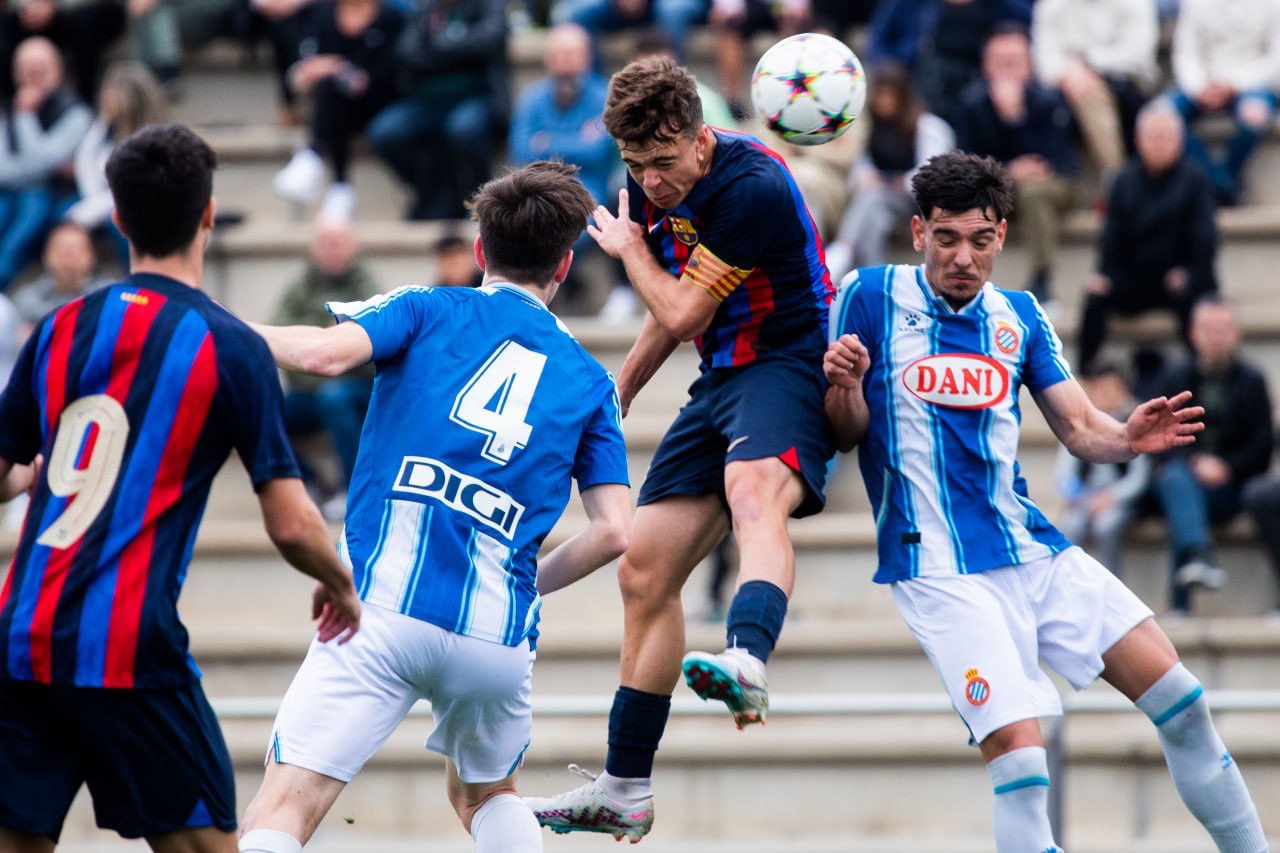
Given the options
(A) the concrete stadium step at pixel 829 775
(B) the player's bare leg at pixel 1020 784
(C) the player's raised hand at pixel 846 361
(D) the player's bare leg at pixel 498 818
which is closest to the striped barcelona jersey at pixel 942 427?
(C) the player's raised hand at pixel 846 361

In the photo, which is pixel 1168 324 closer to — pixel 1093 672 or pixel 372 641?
pixel 1093 672

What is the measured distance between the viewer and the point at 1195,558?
9.57 meters

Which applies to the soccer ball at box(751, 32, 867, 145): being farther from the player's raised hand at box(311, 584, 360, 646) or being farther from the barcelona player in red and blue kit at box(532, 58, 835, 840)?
the player's raised hand at box(311, 584, 360, 646)

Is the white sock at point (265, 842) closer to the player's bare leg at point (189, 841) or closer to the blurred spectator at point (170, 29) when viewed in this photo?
the player's bare leg at point (189, 841)

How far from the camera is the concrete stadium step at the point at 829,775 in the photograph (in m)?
9.17

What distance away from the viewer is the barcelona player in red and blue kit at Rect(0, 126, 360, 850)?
4.16 m

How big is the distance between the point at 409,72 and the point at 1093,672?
7.53 metres

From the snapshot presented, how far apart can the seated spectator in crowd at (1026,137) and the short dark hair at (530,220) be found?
595 centimetres

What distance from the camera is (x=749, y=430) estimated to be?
5.54 meters

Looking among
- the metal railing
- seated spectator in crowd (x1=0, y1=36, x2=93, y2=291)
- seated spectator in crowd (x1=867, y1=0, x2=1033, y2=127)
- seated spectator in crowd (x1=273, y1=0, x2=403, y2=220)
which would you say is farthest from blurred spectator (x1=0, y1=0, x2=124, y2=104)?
the metal railing

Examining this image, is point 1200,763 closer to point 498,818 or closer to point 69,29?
point 498,818

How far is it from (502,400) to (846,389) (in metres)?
1.17

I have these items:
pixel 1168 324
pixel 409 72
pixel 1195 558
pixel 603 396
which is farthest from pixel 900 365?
pixel 409 72

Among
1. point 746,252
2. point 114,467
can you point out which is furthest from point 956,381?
point 114,467
